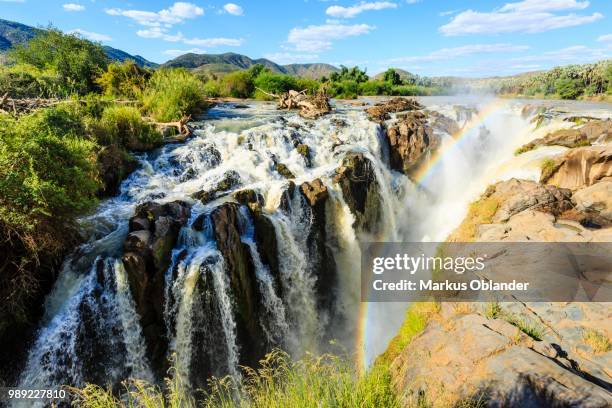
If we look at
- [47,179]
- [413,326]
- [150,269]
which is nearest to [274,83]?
[47,179]

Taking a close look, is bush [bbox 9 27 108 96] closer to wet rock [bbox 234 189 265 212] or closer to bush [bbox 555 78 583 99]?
wet rock [bbox 234 189 265 212]

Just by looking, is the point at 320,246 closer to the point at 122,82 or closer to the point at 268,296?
the point at 268,296

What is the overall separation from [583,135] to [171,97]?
19.0m

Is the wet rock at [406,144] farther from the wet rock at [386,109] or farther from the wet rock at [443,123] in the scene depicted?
the wet rock at [443,123]

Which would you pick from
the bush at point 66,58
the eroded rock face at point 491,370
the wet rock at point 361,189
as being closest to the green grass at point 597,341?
the eroded rock face at point 491,370

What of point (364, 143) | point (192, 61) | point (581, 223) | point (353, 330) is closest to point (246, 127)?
point (364, 143)

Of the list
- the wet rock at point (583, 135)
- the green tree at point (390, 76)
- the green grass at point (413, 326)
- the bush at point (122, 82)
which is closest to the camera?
the green grass at point (413, 326)

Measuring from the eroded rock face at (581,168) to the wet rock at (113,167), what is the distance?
15355 millimetres

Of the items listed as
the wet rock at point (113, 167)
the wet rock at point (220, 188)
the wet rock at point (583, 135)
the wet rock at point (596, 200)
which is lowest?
the wet rock at point (596, 200)

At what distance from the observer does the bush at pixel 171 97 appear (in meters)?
14.7

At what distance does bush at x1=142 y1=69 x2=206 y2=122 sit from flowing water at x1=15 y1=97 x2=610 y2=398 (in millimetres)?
1084

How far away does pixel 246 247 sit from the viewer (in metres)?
8.79

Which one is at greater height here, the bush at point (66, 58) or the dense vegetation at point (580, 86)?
the dense vegetation at point (580, 86)

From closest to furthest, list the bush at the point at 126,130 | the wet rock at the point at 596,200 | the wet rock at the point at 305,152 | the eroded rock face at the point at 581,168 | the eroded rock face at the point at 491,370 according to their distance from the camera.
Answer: the eroded rock face at the point at 491,370 → the wet rock at the point at 596,200 → the bush at the point at 126,130 → the eroded rock face at the point at 581,168 → the wet rock at the point at 305,152
